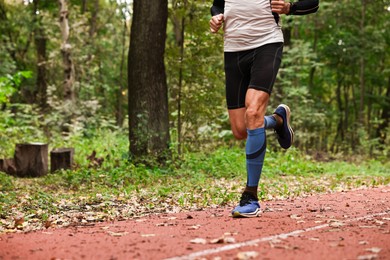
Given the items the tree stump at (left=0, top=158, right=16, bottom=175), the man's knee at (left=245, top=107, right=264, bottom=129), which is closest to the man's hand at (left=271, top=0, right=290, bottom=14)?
the man's knee at (left=245, top=107, right=264, bottom=129)

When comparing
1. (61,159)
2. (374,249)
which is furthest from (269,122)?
(61,159)

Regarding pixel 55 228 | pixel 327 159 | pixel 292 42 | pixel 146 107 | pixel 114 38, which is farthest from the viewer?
pixel 114 38

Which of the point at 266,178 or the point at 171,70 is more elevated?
the point at 171,70

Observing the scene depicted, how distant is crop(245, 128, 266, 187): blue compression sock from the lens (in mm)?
5618

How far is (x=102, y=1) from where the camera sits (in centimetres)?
3797

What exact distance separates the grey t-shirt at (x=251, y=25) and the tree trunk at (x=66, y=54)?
51.2ft

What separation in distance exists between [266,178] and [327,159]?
7.81m

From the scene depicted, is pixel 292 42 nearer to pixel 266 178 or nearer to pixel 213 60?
pixel 213 60

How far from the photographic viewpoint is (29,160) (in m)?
12.6

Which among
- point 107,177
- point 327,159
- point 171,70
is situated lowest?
point 327,159

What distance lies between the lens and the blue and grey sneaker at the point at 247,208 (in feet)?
17.9

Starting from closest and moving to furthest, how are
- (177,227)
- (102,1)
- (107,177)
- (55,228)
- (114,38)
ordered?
(177,227), (55,228), (107,177), (114,38), (102,1)

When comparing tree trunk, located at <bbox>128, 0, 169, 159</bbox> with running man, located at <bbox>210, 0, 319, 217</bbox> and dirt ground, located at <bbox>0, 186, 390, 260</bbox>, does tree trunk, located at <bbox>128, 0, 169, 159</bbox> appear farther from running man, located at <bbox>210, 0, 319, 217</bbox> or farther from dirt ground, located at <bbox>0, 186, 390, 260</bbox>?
running man, located at <bbox>210, 0, 319, 217</bbox>

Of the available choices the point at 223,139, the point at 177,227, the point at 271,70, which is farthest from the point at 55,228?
the point at 223,139
